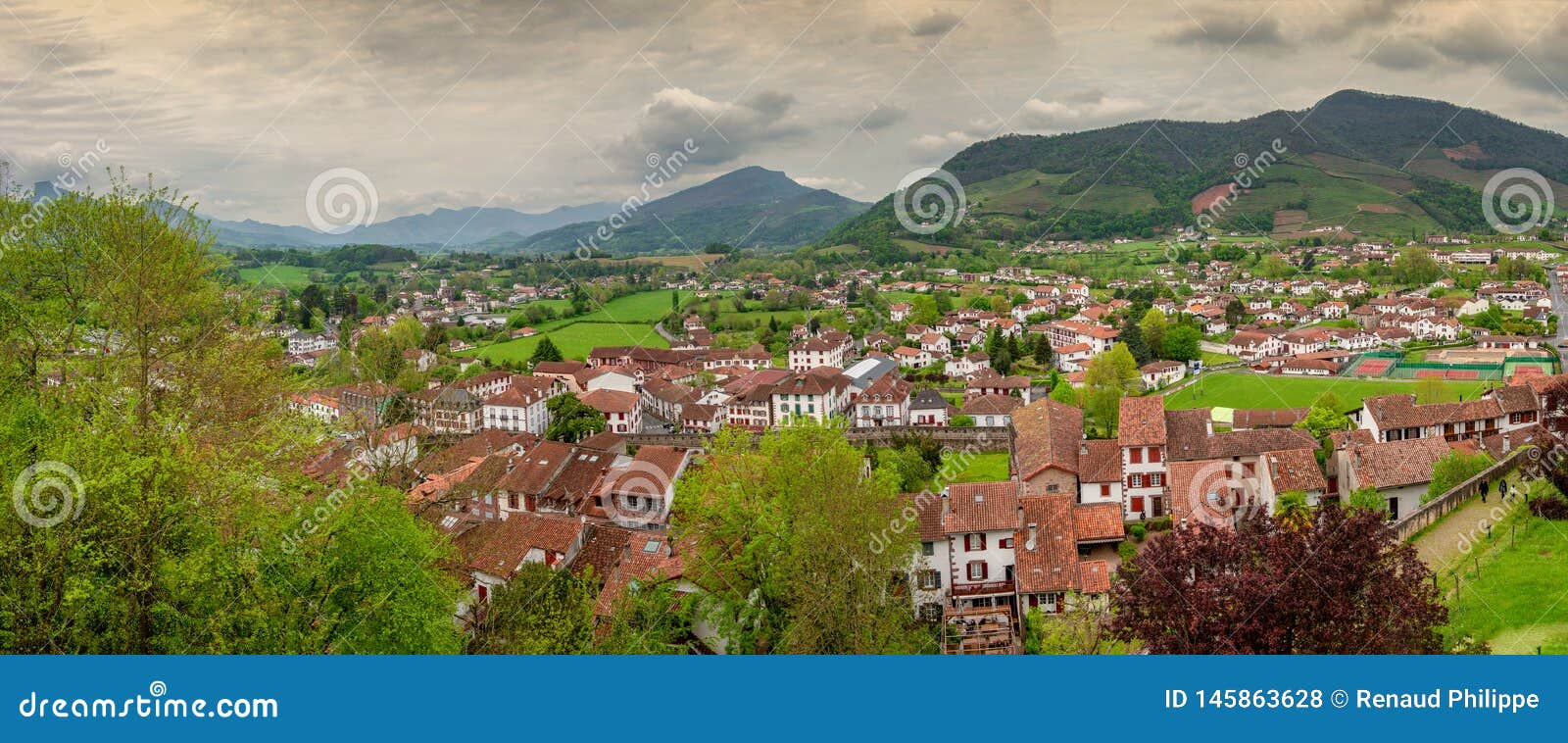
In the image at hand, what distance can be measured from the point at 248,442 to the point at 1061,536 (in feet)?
30.1

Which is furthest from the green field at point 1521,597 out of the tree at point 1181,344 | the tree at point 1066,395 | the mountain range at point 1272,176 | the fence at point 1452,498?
the mountain range at point 1272,176

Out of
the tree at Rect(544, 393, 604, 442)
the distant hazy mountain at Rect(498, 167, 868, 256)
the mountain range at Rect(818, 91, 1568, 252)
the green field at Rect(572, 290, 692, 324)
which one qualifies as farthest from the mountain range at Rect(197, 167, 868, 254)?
the tree at Rect(544, 393, 604, 442)

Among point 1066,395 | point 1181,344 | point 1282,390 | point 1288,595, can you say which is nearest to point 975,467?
point 1066,395

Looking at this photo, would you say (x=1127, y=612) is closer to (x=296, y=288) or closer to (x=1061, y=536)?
(x=1061, y=536)

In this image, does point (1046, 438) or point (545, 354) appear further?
→ point (545, 354)

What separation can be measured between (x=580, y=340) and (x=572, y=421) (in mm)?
19111

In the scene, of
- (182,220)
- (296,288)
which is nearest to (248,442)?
(182,220)

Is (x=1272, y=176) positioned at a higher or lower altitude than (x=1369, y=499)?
higher

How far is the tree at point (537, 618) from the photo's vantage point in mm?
7852

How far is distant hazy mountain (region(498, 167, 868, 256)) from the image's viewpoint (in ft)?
358

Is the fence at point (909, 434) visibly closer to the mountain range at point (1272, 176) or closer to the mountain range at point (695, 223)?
the mountain range at point (1272, 176)

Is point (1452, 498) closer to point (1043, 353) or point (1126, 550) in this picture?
point (1126, 550)

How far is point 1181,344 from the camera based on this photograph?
126 feet

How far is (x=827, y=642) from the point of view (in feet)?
26.4
